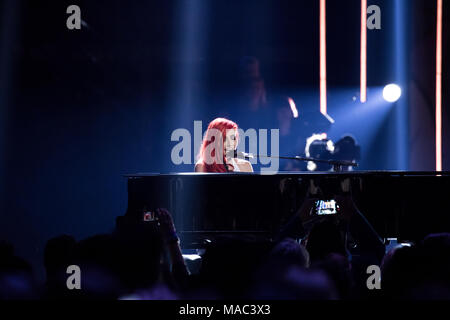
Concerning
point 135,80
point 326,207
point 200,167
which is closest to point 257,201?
point 326,207

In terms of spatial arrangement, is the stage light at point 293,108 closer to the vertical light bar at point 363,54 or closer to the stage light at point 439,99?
the vertical light bar at point 363,54

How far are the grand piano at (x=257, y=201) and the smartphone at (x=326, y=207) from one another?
20cm

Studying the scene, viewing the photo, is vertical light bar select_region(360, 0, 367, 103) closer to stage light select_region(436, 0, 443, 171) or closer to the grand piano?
stage light select_region(436, 0, 443, 171)

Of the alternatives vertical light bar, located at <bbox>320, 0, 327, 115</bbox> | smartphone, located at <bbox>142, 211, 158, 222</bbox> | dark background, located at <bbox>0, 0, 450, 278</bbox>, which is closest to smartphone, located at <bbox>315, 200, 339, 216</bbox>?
smartphone, located at <bbox>142, 211, 158, 222</bbox>

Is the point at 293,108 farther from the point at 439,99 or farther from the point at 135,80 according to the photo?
the point at 135,80

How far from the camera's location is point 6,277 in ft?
6.42

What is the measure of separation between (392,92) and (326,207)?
3.98 metres

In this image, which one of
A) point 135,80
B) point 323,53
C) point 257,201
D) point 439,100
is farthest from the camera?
point 323,53

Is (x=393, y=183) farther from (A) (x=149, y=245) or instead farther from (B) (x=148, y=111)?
(B) (x=148, y=111)

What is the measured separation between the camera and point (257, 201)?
3900 mm

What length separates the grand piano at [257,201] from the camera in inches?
153

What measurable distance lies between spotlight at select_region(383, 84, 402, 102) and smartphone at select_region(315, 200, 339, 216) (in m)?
3.91

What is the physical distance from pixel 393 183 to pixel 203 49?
407cm

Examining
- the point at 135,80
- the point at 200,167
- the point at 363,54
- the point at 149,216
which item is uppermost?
the point at 363,54
